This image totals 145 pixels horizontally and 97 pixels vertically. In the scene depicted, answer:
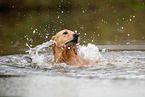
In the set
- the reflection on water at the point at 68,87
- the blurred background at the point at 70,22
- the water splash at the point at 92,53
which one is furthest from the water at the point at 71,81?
the blurred background at the point at 70,22

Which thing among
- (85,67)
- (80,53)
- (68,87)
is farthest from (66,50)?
(68,87)

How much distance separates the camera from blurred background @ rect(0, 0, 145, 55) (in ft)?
36.6

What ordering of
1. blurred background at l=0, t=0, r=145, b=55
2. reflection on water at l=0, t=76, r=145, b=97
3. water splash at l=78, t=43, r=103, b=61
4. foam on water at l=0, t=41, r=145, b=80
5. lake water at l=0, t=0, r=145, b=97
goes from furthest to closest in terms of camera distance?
blurred background at l=0, t=0, r=145, b=55, water splash at l=78, t=43, r=103, b=61, foam on water at l=0, t=41, r=145, b=80, lake water at l=0, t=0, r=145, b=97, reflection on water at l=0, t=76, r=145, b=97

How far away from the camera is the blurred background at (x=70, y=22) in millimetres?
11141

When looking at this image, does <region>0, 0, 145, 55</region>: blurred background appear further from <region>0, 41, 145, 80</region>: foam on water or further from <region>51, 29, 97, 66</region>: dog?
<region>51, 29, 97, 66</region>: dog

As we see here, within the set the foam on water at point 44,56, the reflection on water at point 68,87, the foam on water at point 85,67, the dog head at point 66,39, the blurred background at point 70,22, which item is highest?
the blurred background at point 70,22

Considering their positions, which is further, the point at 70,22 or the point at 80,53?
the point at 70,22

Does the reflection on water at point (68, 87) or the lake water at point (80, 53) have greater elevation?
the lake water at point (80, 53)

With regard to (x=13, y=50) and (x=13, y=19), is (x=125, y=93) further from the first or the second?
(x=13, y=19)

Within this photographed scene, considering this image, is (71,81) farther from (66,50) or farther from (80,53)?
(80,53)

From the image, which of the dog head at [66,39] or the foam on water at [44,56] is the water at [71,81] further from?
the dog head at [66,39]

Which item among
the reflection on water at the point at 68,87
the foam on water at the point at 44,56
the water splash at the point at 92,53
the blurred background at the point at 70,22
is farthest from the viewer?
the blurred background at the point at 70,22

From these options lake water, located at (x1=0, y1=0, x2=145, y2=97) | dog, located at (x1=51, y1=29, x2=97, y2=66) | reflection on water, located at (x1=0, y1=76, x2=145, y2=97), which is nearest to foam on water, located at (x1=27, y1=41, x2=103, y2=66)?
lake water, located at (x1=0, y1=0, x2=145, y2=97)

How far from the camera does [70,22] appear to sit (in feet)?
47.4
